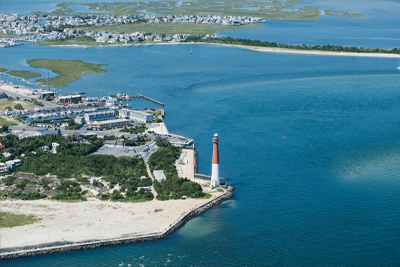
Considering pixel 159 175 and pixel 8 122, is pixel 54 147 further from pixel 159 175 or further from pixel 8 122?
pixel 8 122

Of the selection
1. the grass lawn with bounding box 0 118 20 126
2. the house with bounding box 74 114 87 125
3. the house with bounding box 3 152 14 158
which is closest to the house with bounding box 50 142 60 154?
the house with bounding box 3 152 14 158

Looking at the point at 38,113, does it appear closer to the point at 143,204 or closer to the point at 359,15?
the point at 143,204

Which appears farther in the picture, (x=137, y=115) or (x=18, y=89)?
(x=18, y=89)

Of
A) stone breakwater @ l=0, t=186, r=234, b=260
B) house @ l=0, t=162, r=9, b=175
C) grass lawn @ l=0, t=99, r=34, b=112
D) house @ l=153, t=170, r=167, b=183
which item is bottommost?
stone breakwater @ l=0, t=186, r=234, b=260

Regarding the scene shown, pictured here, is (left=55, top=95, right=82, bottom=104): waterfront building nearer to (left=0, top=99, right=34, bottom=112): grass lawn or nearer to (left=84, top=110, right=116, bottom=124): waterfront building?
(left=0, top=99, right=34, bottom=112): grass lawn

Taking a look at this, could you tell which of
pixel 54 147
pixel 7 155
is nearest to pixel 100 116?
pixel 54 147
